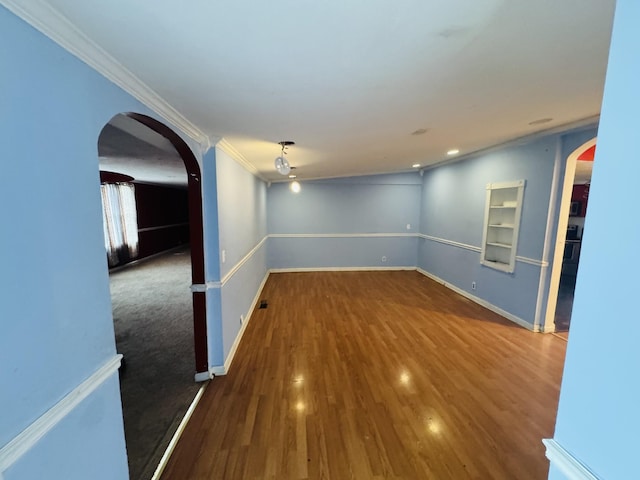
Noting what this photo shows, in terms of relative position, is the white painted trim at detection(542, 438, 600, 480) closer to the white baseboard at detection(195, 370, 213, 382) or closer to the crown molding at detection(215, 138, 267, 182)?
the white baseboard at detection(195, 370, 213, 382)

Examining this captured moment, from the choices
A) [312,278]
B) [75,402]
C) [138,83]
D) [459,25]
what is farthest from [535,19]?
[312,278]

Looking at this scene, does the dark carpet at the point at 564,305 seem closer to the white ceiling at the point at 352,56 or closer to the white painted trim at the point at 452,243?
the white painted trim at the point at 452,243

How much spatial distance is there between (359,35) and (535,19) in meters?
0.67

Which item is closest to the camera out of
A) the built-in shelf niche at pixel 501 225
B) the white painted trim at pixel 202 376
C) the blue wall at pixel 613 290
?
the blue wall at pixel 613 290

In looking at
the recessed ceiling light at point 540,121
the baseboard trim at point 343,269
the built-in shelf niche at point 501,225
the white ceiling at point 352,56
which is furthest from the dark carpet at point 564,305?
the baseboard trim at point 343,269

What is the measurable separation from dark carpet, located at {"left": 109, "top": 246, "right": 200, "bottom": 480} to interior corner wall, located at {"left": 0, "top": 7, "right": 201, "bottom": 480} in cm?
77

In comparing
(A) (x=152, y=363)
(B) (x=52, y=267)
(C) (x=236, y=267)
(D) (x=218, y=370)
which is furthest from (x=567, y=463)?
(A) (x=152, y=363)

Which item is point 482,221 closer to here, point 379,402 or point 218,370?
point 379,402

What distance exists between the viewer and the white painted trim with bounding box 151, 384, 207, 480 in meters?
1.61

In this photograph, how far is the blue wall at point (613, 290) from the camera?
1.82 feet

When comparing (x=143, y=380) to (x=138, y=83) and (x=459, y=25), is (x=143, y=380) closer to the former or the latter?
(x=138, y=83)

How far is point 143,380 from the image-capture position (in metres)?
2.44

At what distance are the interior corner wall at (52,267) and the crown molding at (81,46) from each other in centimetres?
3

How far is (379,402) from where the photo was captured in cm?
219
